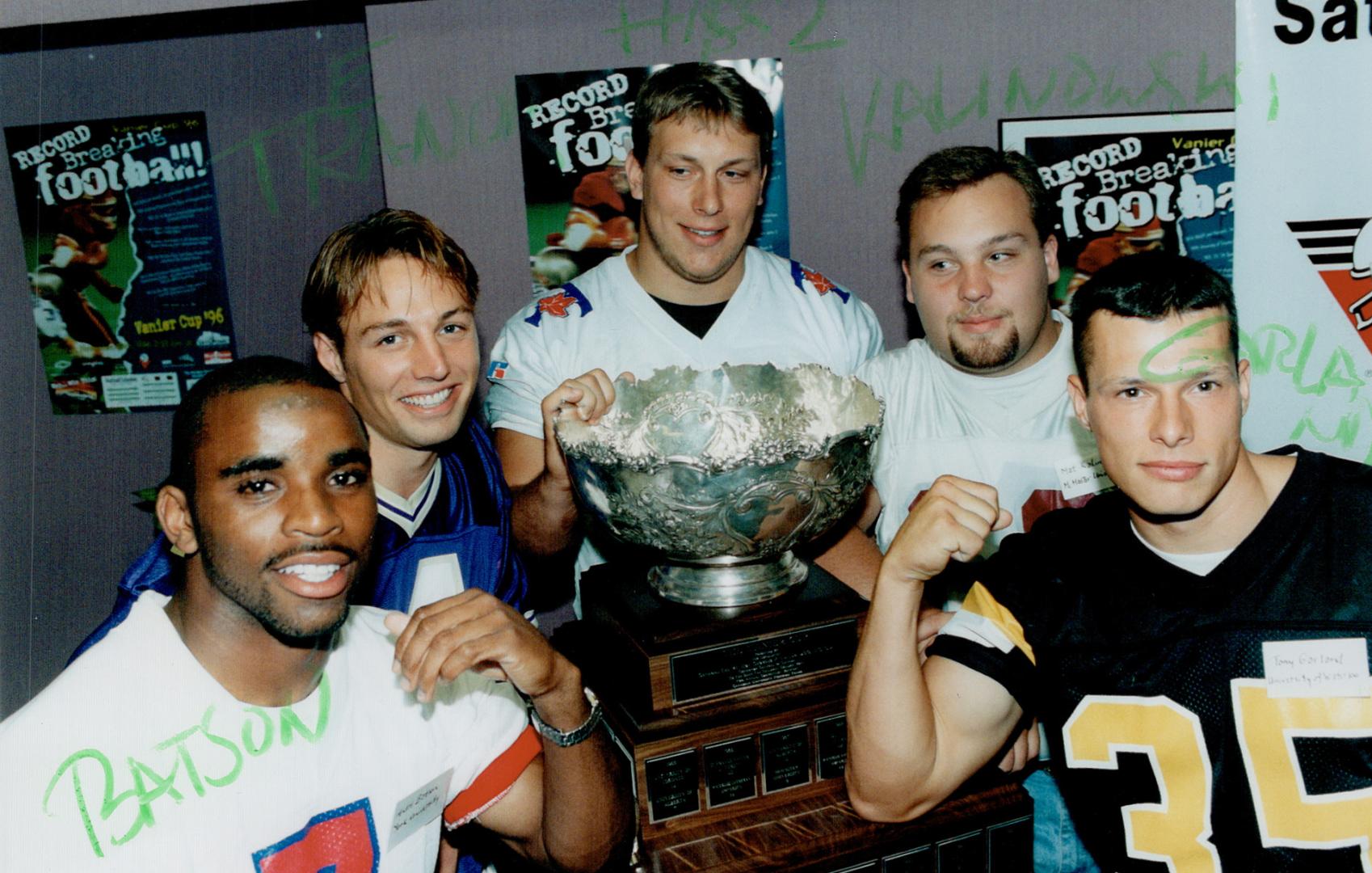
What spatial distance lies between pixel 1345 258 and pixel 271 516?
175 cm

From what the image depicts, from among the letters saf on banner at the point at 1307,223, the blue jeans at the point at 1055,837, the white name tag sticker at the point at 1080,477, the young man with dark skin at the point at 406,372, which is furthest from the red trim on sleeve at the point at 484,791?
the letters saf on banner at the point at 1307,223

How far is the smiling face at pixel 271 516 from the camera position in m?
1.20

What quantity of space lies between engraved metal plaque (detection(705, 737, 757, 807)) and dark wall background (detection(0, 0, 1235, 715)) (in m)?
1.57

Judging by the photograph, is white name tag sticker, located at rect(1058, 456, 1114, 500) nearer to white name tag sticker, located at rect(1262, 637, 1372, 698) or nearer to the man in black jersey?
the man in black jersey

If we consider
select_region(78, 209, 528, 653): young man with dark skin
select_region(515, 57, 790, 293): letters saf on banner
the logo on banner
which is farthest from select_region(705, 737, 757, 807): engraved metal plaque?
select_region(515, 57, 790, 293): letters saf on banner

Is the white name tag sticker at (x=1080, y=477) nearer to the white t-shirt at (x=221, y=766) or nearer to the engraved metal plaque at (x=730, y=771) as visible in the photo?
the engraved metal plaque at (x=730, y=771)

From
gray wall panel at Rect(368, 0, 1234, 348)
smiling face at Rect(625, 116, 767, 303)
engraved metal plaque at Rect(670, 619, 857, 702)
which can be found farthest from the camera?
gray wall panel at Rect(368, 0, 1234, 348)

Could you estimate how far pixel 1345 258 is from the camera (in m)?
1.76

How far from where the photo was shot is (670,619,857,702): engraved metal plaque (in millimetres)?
1441

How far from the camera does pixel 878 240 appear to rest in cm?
271

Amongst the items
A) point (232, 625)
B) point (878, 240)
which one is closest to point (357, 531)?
point (232, 625)

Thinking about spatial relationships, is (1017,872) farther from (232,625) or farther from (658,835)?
(232,625)

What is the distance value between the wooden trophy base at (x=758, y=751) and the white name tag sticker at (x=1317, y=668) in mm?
391

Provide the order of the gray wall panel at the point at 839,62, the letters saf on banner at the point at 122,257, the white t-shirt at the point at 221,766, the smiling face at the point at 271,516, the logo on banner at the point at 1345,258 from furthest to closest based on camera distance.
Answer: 1. the letters saf on banner at the point at 122,257
2. the gray wall panel at the point at 839,62
3. the logo on banner at the point at 1345,258
4. the smiling face at the point at 271,516
5. the white t-shirt at the point at 221,766
